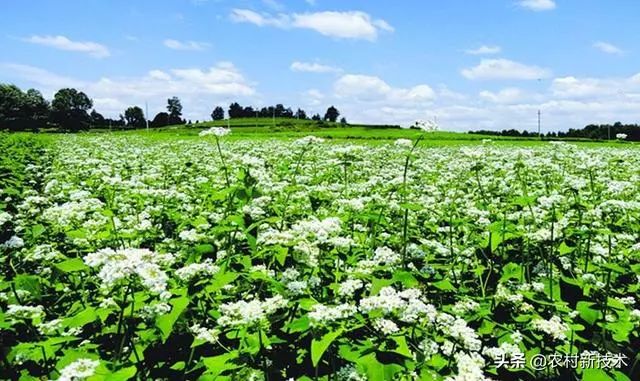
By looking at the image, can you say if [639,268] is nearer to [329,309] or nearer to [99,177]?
[329,309]

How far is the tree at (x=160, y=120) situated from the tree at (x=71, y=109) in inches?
925

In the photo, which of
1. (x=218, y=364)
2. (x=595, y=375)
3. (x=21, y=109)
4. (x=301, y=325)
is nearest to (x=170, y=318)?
A: (x=218, y=364)

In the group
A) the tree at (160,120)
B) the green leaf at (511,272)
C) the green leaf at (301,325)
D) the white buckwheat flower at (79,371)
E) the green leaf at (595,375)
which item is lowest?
the green leaf at (595,375)

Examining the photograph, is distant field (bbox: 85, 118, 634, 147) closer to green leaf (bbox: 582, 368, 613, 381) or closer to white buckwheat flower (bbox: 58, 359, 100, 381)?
green leaf (bbox: 582, 368, 613, 381)

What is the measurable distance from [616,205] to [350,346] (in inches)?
216

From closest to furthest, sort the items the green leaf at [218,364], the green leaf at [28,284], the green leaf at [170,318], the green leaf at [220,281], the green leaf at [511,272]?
the green leaf at [218,364] → the green leaf at [170,318] → the green leaf at [220,281] → the green leaf at [28,284] → the green leaf at [511,272]

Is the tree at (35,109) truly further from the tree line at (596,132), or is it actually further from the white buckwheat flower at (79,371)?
the white buckwheat flower at (79,371)

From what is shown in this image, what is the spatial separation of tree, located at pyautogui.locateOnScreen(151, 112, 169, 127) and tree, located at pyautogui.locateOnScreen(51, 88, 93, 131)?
77.1 feet

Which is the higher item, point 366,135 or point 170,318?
point 366,135

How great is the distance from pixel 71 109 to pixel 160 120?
1340 inches

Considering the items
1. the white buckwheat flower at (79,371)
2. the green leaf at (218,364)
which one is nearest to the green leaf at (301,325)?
the green leaf at (218,364)

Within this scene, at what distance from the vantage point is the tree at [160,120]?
193875 mm

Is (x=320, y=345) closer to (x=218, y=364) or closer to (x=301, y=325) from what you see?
(x=301, y=325)

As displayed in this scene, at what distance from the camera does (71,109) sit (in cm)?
16962
